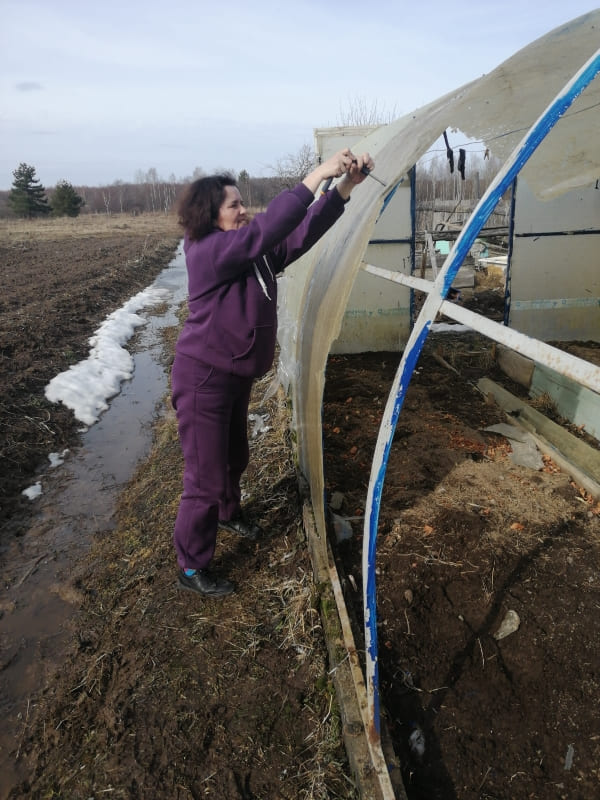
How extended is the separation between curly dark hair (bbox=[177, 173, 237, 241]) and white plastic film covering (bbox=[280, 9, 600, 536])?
2.10 feet

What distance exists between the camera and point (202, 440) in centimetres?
249

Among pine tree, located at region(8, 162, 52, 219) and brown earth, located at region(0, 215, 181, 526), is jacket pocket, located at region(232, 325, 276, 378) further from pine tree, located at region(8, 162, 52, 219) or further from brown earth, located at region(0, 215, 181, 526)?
pine tree, located at region(8, 162, 52, 219)

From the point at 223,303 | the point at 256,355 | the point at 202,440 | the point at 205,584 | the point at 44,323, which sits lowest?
the point at 205,584

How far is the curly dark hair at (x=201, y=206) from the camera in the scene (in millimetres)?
2188

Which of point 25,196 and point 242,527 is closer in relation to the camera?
point 242,527

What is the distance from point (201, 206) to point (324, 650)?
212 centimetres

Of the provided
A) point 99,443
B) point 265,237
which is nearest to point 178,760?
point 265,237

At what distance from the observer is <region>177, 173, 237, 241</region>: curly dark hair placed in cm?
219

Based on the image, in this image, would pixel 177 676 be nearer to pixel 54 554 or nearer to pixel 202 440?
pixel 202 440

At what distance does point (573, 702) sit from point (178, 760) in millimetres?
1630

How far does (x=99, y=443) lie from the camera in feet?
17.6

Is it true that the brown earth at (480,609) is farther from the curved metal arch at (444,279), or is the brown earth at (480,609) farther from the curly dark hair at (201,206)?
the curly dark hair at (201,206)

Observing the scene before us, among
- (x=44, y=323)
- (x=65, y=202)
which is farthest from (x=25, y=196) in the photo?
(x=44, y=323)

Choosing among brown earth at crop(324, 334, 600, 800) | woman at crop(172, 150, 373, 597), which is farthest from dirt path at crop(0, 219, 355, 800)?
woman at crop(172, 150, 373, 597)
